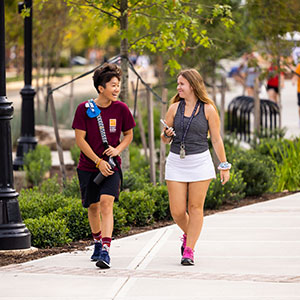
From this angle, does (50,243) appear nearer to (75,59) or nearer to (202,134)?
(202,134)

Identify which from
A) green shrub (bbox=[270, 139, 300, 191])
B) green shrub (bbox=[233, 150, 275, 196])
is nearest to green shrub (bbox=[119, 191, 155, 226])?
green shrub (bbox=[233, 150, 275, 196])

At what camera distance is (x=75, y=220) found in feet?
26.8

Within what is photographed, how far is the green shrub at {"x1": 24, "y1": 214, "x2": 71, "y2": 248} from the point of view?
25.2 ft

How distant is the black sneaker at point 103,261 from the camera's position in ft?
21.3

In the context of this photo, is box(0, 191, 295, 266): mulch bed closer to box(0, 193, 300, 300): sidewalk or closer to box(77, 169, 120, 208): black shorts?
box(0, 193, 300, 300): sidewalk

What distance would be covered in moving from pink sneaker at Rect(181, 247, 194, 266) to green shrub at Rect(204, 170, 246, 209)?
10.1 ft

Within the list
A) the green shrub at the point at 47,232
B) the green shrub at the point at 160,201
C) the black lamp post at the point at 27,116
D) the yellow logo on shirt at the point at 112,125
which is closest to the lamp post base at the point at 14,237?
the green shrub at the point at 47,232

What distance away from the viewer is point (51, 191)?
1073 centimetres

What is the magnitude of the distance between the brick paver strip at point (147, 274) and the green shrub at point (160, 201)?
2.59 m

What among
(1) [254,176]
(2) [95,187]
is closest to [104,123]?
(2) [95,187]

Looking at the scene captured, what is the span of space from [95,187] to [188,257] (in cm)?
96

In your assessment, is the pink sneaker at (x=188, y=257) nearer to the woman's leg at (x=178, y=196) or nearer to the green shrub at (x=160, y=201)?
the woman's leg at (x=178, y=196)

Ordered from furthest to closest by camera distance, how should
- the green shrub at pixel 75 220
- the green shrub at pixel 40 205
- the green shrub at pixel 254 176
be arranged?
the green shrub at pixel 254 176 → the green shrub at pixel 40 205 → the green shrub at pixel 75 220

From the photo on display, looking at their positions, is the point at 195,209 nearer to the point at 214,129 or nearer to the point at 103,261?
the point at 214,129
